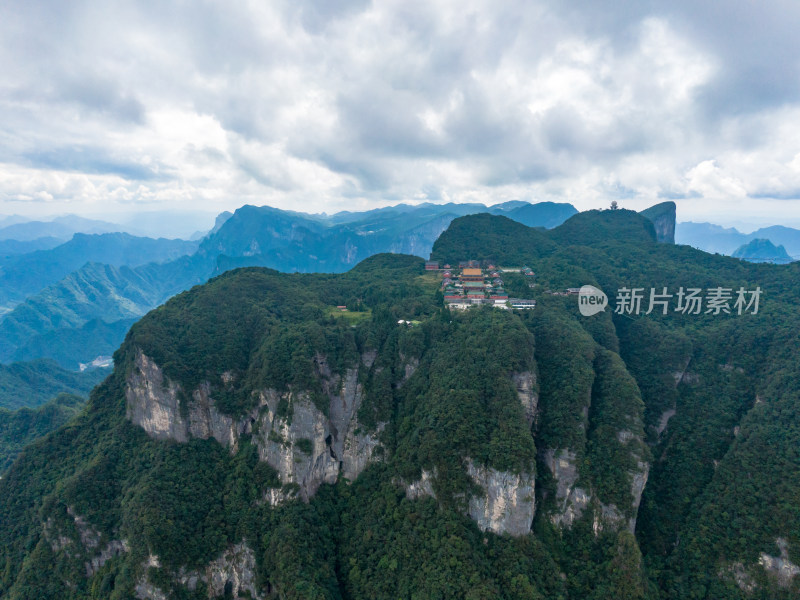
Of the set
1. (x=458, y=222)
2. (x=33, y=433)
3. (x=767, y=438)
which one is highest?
(x=458, y=222)

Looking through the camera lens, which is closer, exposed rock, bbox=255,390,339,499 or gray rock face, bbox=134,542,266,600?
gray rock face, bbox=134,542,266,600

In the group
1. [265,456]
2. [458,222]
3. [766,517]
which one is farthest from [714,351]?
[458,222]

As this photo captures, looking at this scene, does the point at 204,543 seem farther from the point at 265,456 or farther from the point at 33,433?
the point at 33,433

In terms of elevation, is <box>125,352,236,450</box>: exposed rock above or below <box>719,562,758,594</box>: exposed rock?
above

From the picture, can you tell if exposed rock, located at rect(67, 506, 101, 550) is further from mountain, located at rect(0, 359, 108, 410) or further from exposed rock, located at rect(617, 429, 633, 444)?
mountain, located at rect(0, 359, 108, 410)

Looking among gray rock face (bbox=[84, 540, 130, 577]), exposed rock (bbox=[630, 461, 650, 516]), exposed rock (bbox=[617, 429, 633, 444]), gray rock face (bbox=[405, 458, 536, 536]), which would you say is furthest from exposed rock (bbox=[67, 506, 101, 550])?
exposed rock (bbox=[617, 429, 633, 444])

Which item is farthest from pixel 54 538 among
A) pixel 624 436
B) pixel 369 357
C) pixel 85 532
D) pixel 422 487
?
pixel 624 436
